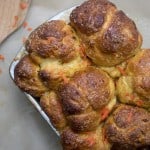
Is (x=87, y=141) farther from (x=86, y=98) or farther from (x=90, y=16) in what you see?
(x=90, y=16)

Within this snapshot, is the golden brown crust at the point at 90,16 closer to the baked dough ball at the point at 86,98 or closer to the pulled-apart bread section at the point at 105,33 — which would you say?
the pulled-apart bread section at the point at 105,33

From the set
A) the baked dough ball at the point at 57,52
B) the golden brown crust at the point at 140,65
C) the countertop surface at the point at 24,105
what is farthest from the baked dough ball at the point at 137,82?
the countertop surface at the point at 24,105

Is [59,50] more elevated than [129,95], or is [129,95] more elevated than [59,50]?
[59,50]

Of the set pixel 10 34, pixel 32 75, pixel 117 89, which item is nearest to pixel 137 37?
pixel 117 89

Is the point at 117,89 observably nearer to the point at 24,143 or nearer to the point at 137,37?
the point at 137,37

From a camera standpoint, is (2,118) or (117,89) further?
(2,118)
